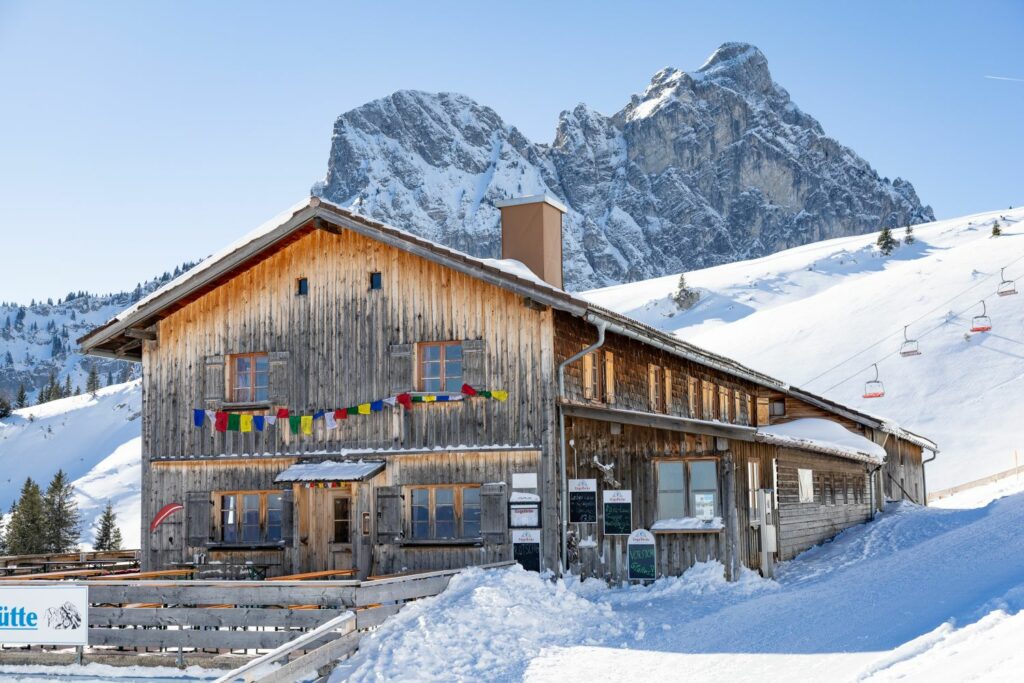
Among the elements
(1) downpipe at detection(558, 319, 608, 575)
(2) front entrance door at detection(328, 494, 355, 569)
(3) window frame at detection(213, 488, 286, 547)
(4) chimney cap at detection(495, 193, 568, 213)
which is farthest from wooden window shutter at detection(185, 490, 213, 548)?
(4) chimney cap at detection(495, 193, 568, 213)

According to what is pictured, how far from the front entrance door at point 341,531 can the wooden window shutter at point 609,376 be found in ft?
19.5

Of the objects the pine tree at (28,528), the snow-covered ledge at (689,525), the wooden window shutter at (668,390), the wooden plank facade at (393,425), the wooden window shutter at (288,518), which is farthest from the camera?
the pine tree at (28,528)

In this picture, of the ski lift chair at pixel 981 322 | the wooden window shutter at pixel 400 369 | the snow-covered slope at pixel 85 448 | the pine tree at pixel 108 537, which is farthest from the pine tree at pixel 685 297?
the wooden window shutter at pixel 400 369

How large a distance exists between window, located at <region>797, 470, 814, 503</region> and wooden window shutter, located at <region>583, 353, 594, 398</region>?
325 inches

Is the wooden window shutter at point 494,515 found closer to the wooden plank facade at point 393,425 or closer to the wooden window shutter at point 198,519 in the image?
the wooden plank facade at point 393,425

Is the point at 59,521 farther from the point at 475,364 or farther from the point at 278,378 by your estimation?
the point at 475,364

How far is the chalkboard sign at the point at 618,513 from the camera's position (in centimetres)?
2016

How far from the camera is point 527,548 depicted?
19.1 m

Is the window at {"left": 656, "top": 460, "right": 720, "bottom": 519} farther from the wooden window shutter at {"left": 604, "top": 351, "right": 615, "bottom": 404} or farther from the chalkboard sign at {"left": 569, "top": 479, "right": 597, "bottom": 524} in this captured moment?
the wooden window shutter at {"left": 604, "top": 351, "right": 615, "bottom": 404}

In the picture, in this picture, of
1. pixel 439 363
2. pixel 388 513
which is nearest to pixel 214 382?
pixel 388 513

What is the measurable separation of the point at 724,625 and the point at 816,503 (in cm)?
1423

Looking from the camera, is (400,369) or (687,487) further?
(687,487)

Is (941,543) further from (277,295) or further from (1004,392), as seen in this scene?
(1004,392)

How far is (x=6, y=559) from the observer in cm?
2312
